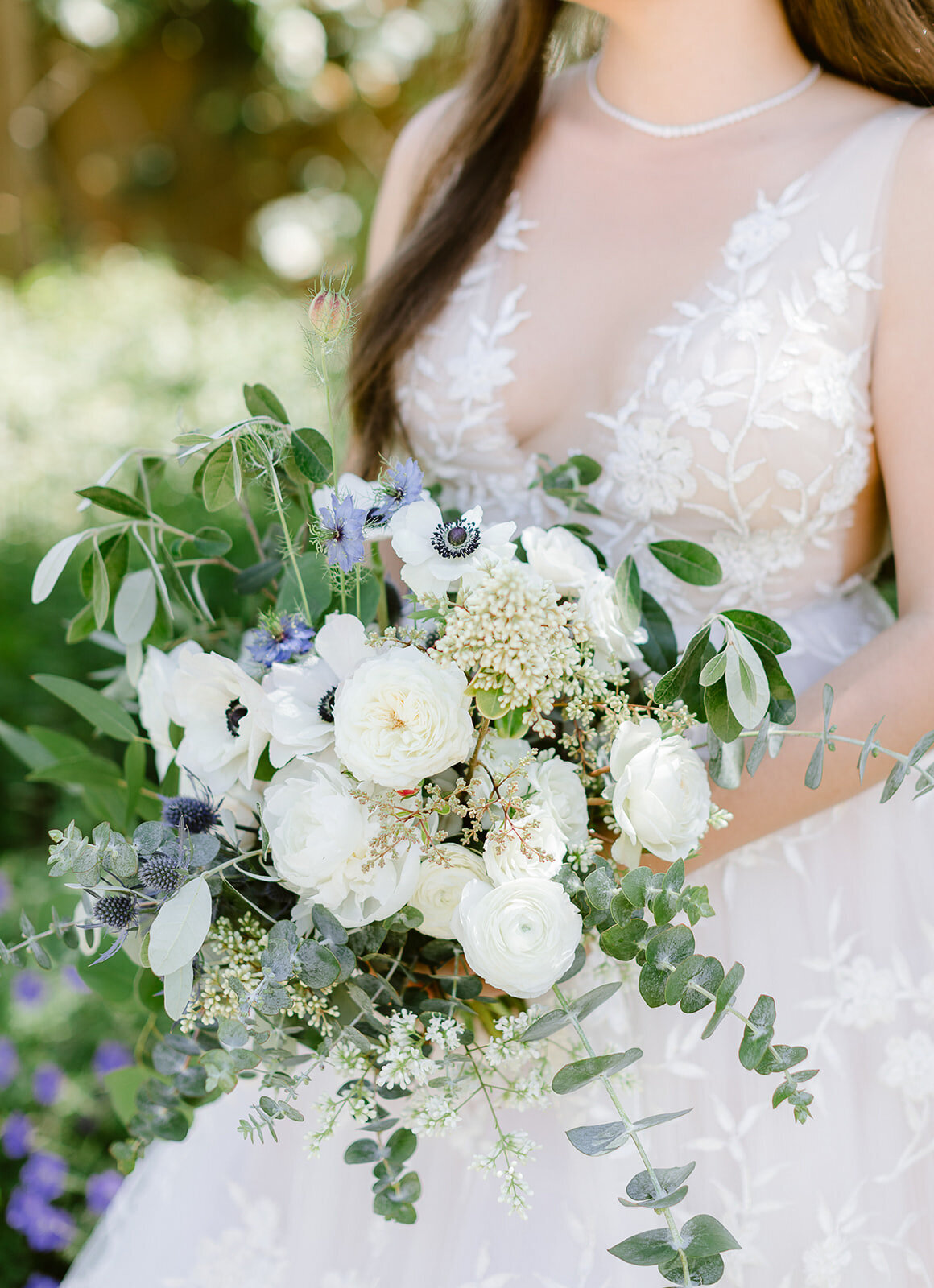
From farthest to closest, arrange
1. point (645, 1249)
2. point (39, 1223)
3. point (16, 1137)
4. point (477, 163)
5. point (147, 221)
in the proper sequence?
point (147, 221)
point (16, 1137)
point (39, 1223)
point (477, 163)
point (645, 1249)

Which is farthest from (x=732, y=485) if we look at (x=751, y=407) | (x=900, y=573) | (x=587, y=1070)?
(x=587, y=1070)

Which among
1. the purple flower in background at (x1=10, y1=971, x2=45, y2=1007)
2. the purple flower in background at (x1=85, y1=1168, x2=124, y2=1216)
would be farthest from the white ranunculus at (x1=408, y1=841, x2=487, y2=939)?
the purple flower in background at (x1=10, y1=971, x2=45, y2=1007)

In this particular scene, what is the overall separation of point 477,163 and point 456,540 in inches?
37.6

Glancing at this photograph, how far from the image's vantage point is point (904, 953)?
4.07 ft

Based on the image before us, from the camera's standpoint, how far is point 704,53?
1.44 m

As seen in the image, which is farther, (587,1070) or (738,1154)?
(738,1154)

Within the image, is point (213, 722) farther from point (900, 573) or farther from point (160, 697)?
point (900, 573)

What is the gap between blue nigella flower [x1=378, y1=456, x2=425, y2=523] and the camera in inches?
36.6

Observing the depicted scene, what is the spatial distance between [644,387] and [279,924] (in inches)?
31.2

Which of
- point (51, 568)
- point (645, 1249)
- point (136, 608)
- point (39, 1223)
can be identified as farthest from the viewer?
point (39, 1223)

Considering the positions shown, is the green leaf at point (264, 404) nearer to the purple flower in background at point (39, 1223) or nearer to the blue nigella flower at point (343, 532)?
the blue nigella flower at point (343, 532)

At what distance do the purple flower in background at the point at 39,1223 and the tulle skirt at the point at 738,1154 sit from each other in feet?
2.20

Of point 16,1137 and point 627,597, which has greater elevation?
point 627,597

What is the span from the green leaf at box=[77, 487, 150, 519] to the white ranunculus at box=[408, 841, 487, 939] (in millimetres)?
471
